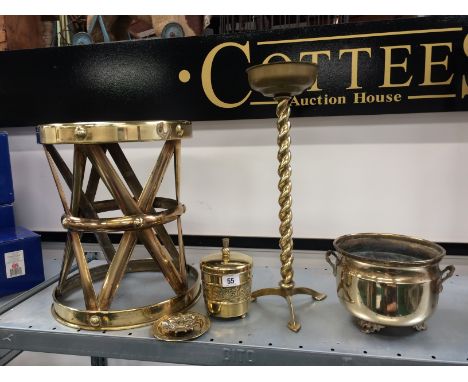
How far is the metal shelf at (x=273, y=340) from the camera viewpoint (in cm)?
58

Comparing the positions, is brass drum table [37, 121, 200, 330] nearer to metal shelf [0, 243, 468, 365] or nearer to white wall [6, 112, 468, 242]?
metal shelf [0, 243, 468, 365]

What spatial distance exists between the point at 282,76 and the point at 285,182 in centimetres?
20

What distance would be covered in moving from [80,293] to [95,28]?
742 millimetres

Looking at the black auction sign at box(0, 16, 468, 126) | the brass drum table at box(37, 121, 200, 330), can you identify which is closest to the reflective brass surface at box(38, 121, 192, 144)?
the brass drum table at box(37, 121, 200, 330)

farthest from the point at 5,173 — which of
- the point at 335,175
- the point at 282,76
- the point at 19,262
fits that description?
the point at 335,175

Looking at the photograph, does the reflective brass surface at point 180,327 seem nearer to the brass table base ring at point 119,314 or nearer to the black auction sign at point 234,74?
the brass table base ring at point 119,314

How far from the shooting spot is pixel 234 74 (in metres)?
0.95

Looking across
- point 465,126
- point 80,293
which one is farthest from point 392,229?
point 80,293

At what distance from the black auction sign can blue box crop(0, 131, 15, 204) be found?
20cm

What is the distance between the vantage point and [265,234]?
1033 mm

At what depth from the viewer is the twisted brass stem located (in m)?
0.69

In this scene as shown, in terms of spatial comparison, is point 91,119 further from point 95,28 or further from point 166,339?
point 166,339

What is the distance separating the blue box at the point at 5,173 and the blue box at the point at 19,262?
0.29ft

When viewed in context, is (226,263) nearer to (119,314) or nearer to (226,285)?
(226,285)
